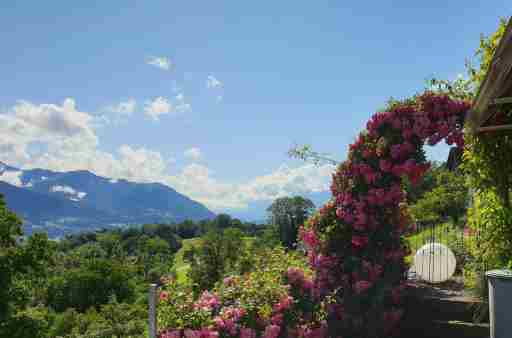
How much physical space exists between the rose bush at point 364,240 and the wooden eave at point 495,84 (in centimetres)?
95

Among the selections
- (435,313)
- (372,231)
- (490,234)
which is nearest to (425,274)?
(435,313)

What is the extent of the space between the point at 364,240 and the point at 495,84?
249 centimetres

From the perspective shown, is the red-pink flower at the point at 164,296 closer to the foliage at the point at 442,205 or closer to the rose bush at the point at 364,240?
the rose bush at the point at 364,240

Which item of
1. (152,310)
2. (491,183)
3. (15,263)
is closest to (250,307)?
(152,310)

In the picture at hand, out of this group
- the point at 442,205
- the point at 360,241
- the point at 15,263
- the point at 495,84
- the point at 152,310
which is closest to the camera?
the point at 495,84

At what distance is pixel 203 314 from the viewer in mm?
4066

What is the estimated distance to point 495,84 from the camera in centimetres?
313

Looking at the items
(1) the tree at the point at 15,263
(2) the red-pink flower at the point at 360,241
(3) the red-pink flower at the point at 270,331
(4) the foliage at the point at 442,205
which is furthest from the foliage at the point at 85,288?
(3) the red-pink flower at the point at 270,331

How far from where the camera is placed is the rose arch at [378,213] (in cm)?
502

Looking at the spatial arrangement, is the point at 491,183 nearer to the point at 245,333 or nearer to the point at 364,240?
the point at 364,240

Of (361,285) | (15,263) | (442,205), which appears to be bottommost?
(15,263)

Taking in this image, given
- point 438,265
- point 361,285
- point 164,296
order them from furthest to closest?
point 438,265 → point 361,285 → point 164,296

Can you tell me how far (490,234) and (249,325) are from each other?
245 centimetres

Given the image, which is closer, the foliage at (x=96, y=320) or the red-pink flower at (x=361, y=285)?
the red-pink flower at (x=361, y=285)
